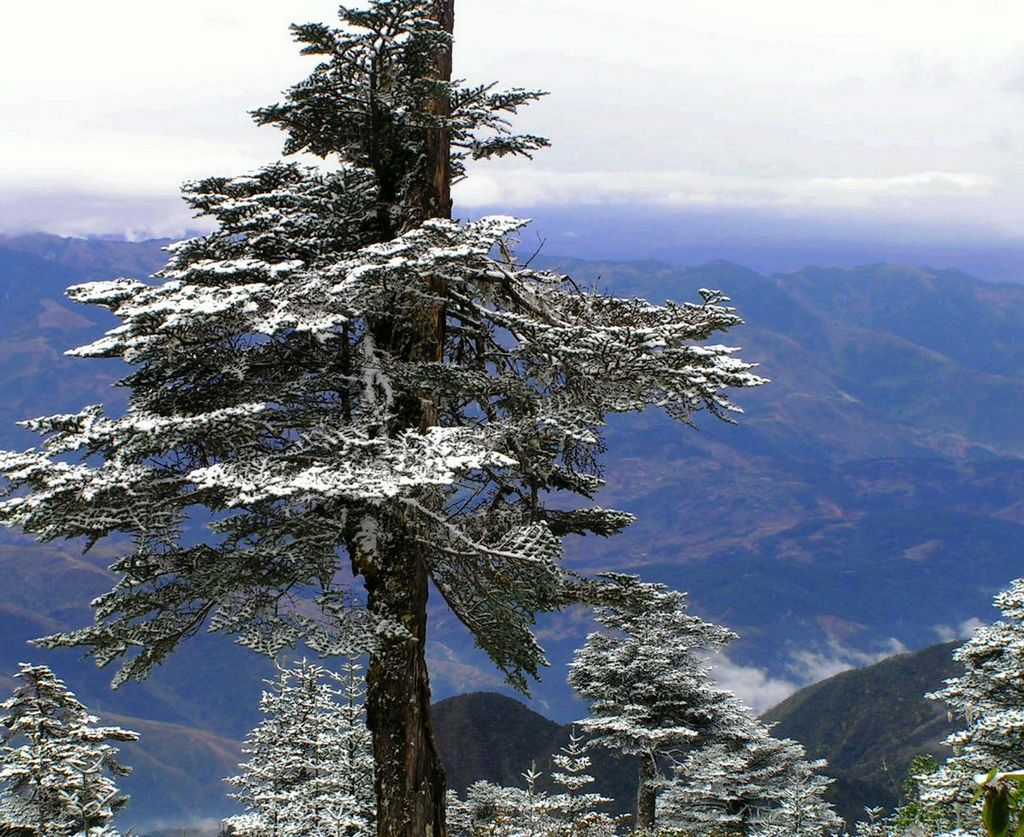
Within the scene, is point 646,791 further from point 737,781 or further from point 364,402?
point 364,402

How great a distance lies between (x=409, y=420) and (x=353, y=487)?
90.8 inches

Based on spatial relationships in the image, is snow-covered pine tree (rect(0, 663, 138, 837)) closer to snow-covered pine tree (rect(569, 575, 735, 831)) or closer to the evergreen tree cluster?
the evergreen tree cluster

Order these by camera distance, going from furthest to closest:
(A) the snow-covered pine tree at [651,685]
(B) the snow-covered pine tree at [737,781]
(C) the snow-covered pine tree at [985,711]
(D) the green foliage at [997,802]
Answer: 1. (B) the snow-covered pine tree at [737,781]
2. (A) the snow-covered pine tree at [651,685]
3. (C) the snow-covered pine tree at [985,711]
4. (D) the green foliage at [997,802]

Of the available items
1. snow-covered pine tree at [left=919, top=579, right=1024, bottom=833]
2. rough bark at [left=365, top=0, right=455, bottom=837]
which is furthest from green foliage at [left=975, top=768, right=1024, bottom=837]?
snow-covered pine tree at [left=919, top=579, right=1024, bottom=833]

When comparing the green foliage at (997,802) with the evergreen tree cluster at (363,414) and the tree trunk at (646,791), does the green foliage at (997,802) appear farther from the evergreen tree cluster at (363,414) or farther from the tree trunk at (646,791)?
the tree trunk at (646,791)

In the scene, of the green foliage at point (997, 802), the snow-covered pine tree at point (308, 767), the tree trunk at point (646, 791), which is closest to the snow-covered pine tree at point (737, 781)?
the tree trunk at point (646, 791)

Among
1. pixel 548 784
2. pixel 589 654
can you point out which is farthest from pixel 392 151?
pixel 548 784

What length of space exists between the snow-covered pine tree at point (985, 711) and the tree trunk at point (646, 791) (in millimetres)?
6287

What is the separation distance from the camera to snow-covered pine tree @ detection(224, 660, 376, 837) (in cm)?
1362

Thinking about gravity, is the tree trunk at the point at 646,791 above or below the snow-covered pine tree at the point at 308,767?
below

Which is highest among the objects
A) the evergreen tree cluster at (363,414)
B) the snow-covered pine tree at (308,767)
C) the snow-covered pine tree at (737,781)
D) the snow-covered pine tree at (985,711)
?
the evergreen tree cluster at (363,414)

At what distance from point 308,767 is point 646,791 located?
8628mm

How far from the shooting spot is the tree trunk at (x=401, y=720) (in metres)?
7.82

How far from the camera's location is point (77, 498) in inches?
271
